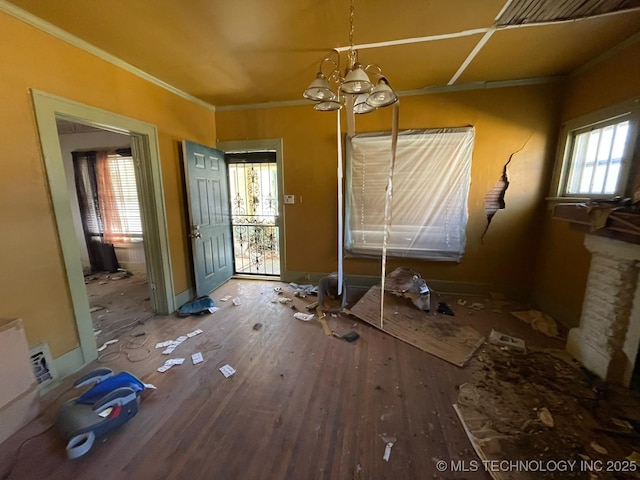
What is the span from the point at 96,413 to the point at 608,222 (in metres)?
3.50

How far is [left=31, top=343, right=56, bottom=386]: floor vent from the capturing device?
1763mm

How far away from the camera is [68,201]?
6.34 feet

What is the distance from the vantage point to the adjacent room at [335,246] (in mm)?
1465

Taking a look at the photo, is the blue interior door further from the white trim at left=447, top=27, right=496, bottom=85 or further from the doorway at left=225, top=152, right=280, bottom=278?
the white trim at left=447, top=27, right=496, bottom=85

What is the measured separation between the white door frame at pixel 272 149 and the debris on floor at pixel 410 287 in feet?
5.43

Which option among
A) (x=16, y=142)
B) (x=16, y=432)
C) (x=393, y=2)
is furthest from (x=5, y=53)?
(x=393, y=2)

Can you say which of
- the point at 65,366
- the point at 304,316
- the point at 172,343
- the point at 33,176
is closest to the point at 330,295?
the point at 304,316

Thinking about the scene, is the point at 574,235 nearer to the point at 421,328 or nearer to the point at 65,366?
the point at 421,328

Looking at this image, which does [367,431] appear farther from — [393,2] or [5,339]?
[393,2]

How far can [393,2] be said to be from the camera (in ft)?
5.16

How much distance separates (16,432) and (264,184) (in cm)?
340

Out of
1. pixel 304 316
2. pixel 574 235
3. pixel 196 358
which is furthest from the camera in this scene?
pixel 304 316

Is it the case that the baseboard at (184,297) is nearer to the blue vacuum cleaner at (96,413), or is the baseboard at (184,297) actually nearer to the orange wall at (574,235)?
the blue vacuum cleaner at (96,413)

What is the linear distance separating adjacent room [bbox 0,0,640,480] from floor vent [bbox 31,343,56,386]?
17mm
